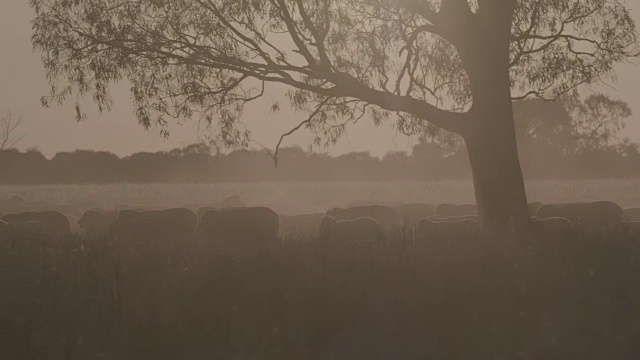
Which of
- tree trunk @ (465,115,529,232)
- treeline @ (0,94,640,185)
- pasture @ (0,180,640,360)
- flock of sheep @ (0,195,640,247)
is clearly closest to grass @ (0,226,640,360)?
pasture @ (0,180,640,360)

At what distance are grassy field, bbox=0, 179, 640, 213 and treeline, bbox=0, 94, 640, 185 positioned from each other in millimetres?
12888

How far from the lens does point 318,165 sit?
3258 inches

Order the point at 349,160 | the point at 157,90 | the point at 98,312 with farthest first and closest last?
the point at 349,160
the point at 157,90
the point at 98,312

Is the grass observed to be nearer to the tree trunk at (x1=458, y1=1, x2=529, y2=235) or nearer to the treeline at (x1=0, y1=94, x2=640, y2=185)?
the tree trunk at (x1=458, y1=1, x2=529, y2=235)

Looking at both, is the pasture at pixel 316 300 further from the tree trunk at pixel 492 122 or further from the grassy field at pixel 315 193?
the grassy field at pixel 315 193

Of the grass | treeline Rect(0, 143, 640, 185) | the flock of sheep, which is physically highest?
treeline Rect(0, 143, 640, 185)

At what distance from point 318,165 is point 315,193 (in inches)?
879

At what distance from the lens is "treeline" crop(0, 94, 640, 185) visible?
7456 cm

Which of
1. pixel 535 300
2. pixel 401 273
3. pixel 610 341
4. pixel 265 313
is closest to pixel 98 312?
pixel 265 313

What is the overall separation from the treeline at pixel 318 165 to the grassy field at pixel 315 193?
A: 42.3ft

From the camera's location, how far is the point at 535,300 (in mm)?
10555

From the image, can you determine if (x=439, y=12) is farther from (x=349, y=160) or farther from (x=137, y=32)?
(x=349, y=160)

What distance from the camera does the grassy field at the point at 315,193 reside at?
51438 mm

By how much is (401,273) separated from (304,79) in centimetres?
796
